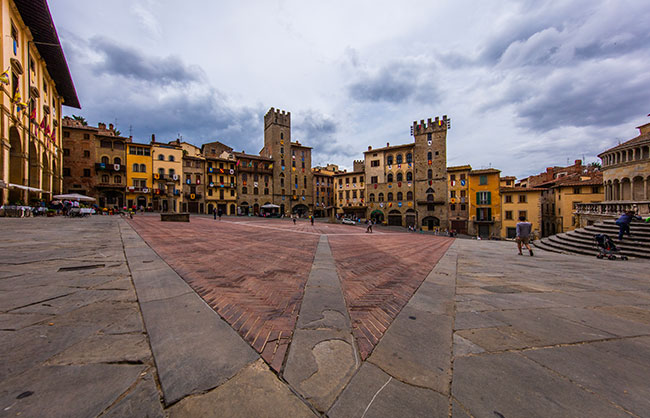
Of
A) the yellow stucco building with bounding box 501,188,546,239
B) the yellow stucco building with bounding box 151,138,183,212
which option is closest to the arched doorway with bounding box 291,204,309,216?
the yellow stucco building with bounding box 151,138,183,212

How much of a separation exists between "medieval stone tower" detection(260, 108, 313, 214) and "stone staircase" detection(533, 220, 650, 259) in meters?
41.6

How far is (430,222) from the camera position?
128ft

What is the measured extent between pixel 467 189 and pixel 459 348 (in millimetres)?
40293

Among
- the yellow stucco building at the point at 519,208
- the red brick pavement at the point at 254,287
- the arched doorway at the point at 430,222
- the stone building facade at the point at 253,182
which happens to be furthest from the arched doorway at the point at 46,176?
the yellow stucco building at the point at 519,208

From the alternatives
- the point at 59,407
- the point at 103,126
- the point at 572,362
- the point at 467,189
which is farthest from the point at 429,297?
the point at 103,126

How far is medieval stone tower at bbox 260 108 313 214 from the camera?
48594 mm

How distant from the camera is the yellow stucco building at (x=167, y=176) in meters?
38.5

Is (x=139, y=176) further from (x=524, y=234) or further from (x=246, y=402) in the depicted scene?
(x=524, y=234)

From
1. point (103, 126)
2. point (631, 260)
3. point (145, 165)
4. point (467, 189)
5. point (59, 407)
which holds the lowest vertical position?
point (631, 260)

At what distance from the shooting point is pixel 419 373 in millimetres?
1762

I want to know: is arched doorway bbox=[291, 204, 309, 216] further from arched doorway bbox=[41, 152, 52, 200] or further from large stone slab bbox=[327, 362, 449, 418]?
large stone slab bbox=[327, 362, 449, 418]

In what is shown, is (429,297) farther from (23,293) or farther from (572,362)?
(23,293)

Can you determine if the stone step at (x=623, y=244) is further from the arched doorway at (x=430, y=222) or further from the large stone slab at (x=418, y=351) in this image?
the arched doorway at (x=430, y=222)

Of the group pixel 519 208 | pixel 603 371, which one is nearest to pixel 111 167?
pixel 603 371
